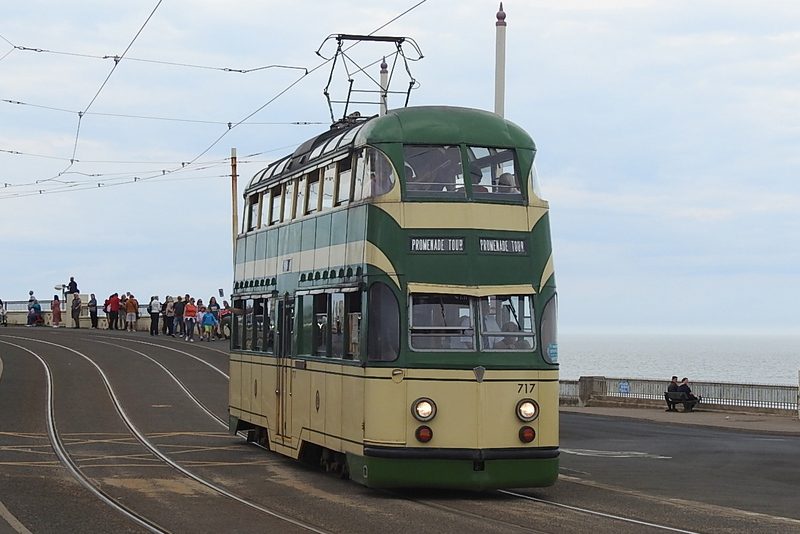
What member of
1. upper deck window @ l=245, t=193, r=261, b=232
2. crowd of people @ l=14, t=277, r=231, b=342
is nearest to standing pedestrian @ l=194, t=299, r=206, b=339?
crowd of people @ l=14, t=277, r=231, b=342

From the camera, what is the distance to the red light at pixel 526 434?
17.3 metres

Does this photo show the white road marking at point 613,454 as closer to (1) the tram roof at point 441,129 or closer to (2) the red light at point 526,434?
(2) the red light at point 526,434

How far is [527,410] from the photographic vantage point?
17406mm

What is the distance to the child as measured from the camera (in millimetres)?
58656

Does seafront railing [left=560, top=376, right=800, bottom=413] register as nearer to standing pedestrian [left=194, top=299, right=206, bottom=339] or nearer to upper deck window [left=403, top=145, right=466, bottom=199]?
standing pedestrian [left=194, top=299, right=206, bottom=339]

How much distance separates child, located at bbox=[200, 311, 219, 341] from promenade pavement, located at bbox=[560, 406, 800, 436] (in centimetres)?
1550

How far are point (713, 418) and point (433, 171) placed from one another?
2749 cm

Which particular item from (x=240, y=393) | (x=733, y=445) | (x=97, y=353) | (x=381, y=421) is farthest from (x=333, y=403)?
(x=97, y=353)

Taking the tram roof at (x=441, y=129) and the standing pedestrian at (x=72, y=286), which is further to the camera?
the standing pedestrian at (x=72, y=286)

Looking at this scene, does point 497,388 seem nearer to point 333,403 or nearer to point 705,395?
point 333,403

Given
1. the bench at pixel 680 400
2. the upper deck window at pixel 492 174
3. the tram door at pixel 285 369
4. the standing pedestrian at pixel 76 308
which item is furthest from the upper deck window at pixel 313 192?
the standing pedestrian at pixel 76 308

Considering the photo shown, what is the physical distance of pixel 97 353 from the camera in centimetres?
4916

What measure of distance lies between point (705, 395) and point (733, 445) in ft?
57.9

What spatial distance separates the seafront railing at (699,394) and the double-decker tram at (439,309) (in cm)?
2771
